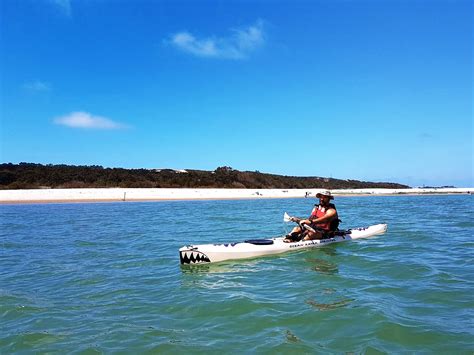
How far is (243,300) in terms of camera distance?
21.8ft

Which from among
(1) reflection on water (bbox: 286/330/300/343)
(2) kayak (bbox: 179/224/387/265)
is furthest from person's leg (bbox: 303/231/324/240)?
(1) reflection on water (bbox: 286/330/300/343)

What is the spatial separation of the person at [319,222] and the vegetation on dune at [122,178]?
37.6 m

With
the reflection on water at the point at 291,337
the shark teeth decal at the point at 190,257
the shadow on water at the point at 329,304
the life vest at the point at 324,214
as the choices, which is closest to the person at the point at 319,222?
the life vest at the point at 324,214

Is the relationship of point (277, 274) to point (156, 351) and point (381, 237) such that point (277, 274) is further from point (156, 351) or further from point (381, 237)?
point (381, 237)

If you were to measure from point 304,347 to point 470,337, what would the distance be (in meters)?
2.22

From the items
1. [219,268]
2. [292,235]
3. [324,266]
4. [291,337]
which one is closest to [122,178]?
[292,235]

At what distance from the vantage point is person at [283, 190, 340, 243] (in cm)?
1183

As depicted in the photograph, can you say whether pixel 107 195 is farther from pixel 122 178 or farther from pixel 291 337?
pixel 291 337

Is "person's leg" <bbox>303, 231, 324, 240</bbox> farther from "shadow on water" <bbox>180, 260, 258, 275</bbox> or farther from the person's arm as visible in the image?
"shadow on water" <bbox>180, 260, 258, 275</bbox>

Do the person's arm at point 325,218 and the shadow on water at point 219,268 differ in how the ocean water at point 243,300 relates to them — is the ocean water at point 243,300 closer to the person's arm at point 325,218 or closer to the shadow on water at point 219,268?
the shadow on water at point 219,268

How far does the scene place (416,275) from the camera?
27.3 feet

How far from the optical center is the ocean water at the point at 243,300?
5.01 meters

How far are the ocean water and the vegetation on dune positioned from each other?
3474 centimetres

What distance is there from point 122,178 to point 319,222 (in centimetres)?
4138
